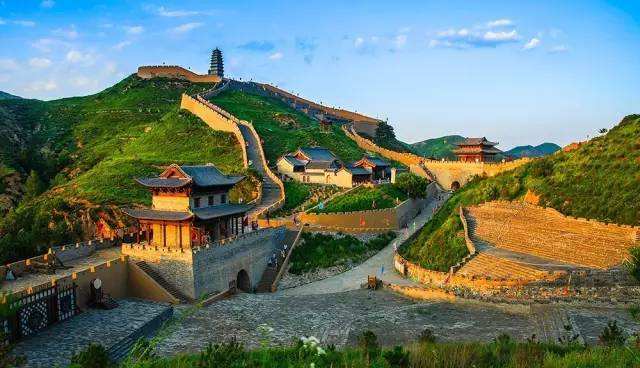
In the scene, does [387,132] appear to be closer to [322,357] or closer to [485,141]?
[485,141]

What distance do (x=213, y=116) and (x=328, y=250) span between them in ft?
134

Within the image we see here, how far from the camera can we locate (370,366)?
9.62 meters

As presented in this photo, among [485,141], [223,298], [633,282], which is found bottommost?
[223,298]

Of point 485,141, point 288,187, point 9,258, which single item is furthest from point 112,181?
point 485,141

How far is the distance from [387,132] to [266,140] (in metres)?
28.8

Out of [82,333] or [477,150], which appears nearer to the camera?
[82,333]

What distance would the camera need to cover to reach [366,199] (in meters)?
48.3

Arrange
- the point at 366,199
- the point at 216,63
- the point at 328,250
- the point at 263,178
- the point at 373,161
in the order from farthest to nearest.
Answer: the point at 216,63
the point at 373,161
the point at 263,178
the point at 366,199
the point at 328,250

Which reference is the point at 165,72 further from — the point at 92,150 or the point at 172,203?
the point at 172,203

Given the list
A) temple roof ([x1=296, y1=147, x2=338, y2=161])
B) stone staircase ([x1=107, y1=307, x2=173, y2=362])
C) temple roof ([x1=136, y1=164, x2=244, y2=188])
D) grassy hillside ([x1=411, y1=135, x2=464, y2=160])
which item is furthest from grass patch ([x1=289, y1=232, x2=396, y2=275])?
grassy hillside ([x1=411, y1=135, x2=464, y2=160])

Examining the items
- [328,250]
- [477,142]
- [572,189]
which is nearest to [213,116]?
[477,142]

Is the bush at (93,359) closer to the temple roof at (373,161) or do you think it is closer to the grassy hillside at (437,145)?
the temple roof at (373,161)

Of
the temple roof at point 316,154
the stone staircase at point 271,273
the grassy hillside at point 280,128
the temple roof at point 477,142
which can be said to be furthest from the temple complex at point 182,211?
the temple roof at point 477,142

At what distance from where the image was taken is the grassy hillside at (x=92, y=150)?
4638cm
